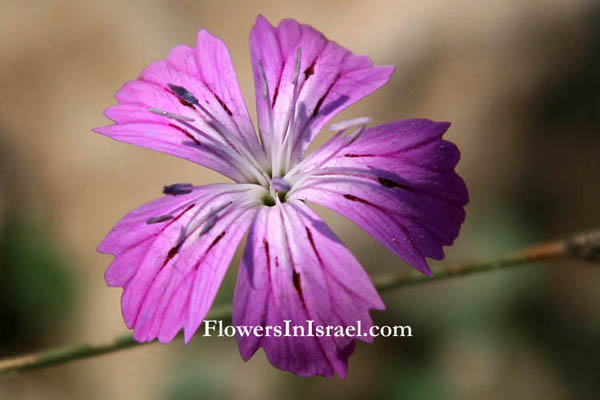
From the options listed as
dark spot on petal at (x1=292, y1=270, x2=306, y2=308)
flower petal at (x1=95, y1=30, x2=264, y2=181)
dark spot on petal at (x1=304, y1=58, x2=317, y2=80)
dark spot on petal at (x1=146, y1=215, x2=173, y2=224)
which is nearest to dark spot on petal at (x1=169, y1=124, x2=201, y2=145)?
flower petal at (x1=95, y1=30, x2=264, y2=181)

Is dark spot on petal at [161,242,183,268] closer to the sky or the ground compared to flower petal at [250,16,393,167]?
closer to the ground

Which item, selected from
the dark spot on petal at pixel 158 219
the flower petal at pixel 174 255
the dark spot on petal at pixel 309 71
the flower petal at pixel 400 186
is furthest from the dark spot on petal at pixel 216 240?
the dark spot on petal at pixel 309 71

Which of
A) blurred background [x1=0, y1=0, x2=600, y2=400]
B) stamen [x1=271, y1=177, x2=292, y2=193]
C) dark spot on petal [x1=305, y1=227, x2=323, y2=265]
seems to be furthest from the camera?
blurred background [x1=0, y1=0, x2=600, y2=400]

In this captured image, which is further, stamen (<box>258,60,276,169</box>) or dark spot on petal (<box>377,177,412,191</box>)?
stamen (<box>258,60,276,169</box>)

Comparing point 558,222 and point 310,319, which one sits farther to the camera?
point 558,222

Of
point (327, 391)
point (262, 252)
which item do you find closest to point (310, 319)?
point (262, 252)

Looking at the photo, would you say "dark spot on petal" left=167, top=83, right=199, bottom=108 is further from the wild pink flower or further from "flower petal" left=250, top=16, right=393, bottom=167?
"flower petal" left=250, top=16, right=393, bottom=167

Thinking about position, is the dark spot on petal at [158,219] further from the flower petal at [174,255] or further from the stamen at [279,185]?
the stamen at [279,185]

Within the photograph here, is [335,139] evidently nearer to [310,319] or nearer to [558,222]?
[310,319]
